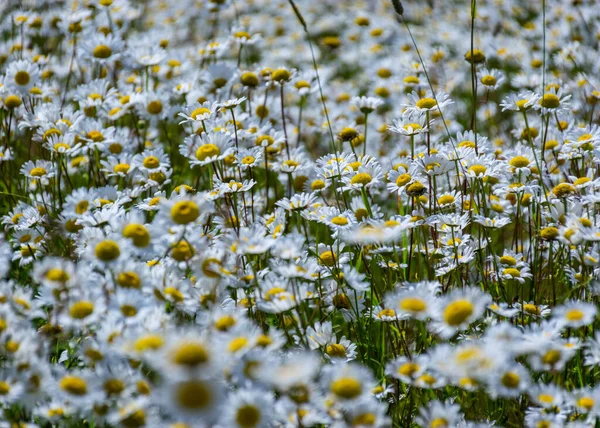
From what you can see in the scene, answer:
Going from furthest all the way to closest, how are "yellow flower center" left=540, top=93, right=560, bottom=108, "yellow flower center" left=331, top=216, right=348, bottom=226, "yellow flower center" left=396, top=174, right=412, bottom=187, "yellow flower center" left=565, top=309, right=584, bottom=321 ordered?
1. "yellow flower center" left=540, top=93, right=560, bottom=108
2. "yellow flower center" left=396, top=174, right=412, bottom=187
3. "yellow flower center" left=331, top=216, right=348, bottom=226
4. "yellow flower center" left=565, top=309, right=584, bottom=321

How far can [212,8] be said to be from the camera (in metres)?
4.94

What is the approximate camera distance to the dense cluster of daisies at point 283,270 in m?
1.78

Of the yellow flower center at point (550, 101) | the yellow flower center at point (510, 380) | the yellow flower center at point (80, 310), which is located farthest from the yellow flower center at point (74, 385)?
the yellow flower center at point (550, 101)

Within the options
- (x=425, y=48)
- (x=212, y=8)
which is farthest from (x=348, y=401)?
(x=425, y=48)

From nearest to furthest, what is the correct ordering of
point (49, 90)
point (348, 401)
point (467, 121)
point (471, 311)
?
1. point (348, 401)
2. point (471, 311)
3. point (49, 90)
4. point (467, 121)

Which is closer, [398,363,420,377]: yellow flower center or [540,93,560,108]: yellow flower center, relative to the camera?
[398,363,420,377]: yellow flower center

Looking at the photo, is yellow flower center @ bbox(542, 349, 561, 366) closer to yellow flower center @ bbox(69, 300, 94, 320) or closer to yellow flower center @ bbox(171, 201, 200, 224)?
yellow flower center @ bbox(171, 201, 200, 224)

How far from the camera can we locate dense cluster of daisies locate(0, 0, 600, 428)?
5.84 feet

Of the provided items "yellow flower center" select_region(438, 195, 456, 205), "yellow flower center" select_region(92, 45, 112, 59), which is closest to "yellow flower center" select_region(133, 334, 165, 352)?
"yellow flower center" select_region(438, 195, 456, 205)

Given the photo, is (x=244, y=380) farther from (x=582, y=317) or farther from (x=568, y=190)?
(x=568, y=190)

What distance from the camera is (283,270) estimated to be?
2.12 metres

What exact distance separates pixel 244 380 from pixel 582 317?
1022 mm

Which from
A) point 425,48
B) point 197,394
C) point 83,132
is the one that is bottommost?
point 197,394

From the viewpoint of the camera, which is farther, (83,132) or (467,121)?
(467,121)
